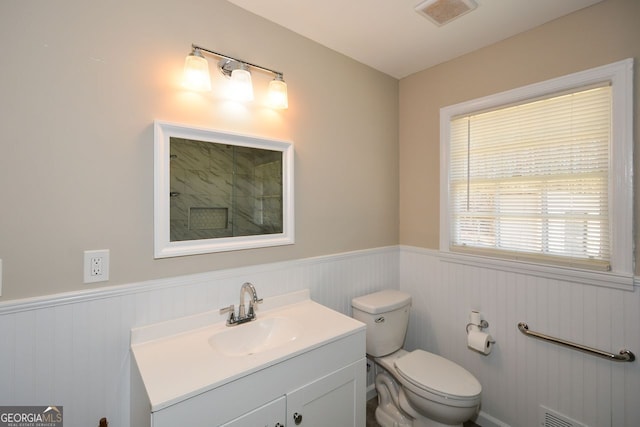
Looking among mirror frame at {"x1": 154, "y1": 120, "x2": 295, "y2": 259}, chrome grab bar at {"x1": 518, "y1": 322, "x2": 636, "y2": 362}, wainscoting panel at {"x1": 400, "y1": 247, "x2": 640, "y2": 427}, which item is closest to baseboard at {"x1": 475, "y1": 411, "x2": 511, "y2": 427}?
wainscoting panel at {"x1": 400, "y1": 247, "x2": 640, "y2": 427}

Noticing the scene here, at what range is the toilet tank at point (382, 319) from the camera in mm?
1825

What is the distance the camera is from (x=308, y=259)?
177cm

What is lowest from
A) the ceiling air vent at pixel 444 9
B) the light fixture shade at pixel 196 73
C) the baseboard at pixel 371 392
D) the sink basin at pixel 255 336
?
the baseboard at pixel 371 392

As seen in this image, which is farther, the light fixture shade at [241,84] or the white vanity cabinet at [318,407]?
the light fixture shade at [241,84]

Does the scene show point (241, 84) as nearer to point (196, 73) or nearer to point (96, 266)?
point (196, 73)

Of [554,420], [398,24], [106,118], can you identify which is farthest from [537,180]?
[106,118]

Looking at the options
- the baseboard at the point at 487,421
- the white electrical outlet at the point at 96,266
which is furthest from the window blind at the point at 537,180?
the white electrical outlet at the point at 96,266

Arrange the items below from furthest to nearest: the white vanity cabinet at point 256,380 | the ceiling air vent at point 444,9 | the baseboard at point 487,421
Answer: the baseboard at point 487,421
the ceiling air vent at point 444,9
the white vanity cabinet at point 256,380

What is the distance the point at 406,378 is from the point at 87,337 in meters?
1.56

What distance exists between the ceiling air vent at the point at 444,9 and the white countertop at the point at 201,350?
166 cm

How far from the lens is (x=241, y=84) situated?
1410mm

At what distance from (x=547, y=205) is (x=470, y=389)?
3.60 ft

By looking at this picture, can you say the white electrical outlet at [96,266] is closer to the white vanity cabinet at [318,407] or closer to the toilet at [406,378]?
the white vanity cabinet at [318,407]

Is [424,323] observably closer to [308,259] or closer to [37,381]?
[308,259]
